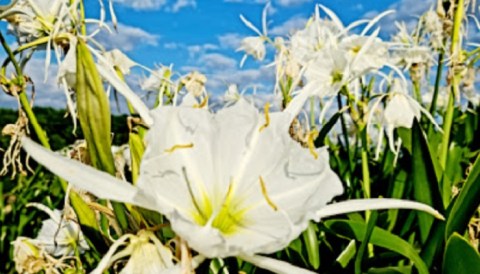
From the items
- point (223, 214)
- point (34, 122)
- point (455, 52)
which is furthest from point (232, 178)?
point (455, 52)

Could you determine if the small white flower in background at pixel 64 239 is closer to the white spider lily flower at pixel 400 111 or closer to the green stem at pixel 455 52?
the white spider lily flower at pixel 400 111

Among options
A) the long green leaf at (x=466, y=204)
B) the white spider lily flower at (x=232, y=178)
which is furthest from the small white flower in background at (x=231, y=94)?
the white spider lily flower at (x=232, y=178)

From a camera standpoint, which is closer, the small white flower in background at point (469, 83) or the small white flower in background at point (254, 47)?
the small white flower in background at point (254, 47)

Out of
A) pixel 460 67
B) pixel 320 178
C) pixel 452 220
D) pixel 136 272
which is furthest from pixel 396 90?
pixel 136 272

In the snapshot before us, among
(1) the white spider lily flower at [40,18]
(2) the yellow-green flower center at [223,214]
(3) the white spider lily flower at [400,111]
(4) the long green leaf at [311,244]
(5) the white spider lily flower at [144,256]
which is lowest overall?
(4) the long green leaf at [311,244]

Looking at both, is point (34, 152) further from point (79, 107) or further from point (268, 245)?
point (268, 245)

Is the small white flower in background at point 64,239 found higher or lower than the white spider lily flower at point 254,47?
lower

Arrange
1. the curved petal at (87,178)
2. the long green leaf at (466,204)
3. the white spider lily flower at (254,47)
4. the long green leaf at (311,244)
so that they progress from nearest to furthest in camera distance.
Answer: the curved petal at (87,178), the long green leaf at (466,204), the long green leaf at (311,244), the white spider lily flower at (254,47)

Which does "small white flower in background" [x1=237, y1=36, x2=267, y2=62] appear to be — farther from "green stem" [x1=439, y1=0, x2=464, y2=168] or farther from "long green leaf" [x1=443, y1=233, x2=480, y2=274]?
"long green leaf" [x1=443, y1=233, x2=480, y2=274]

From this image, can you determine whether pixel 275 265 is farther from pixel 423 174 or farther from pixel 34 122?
pixel 423 174
